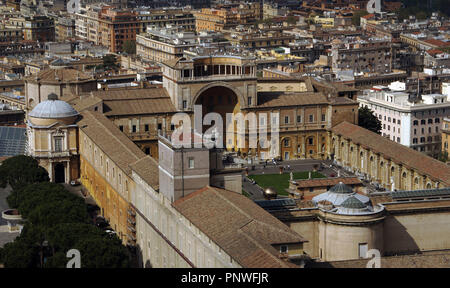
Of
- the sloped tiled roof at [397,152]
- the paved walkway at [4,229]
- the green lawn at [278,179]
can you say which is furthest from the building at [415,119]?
the paved walkway at [4,229]

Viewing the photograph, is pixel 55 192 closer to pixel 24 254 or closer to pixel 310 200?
pixel 24 254

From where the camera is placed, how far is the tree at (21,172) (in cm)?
10356

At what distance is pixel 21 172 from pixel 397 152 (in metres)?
35.4

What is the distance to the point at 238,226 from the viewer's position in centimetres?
6806

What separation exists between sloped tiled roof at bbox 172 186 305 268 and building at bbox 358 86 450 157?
53483mm

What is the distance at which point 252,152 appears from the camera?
123 metres

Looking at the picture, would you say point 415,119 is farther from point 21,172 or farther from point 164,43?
point 164,43

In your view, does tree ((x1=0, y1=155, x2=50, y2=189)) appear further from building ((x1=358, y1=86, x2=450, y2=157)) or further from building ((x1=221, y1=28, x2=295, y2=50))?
building ((x1=221, y1=28, x2=295, y2=50))

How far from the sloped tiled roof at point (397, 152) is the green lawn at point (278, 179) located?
605 centimetres

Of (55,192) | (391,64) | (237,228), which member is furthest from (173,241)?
(391,64)

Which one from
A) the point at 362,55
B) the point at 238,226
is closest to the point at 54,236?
the point at 238,226

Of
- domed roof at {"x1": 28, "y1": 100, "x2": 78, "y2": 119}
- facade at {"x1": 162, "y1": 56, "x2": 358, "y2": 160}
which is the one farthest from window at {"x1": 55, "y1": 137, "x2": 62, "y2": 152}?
facade at {"x1": 162, "y1": 56, "x2": 358, "y2": 160}

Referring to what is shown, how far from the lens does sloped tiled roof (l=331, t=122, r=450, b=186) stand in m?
99.2

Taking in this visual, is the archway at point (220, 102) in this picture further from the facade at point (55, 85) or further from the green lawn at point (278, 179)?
the facade at point (55, 85)
